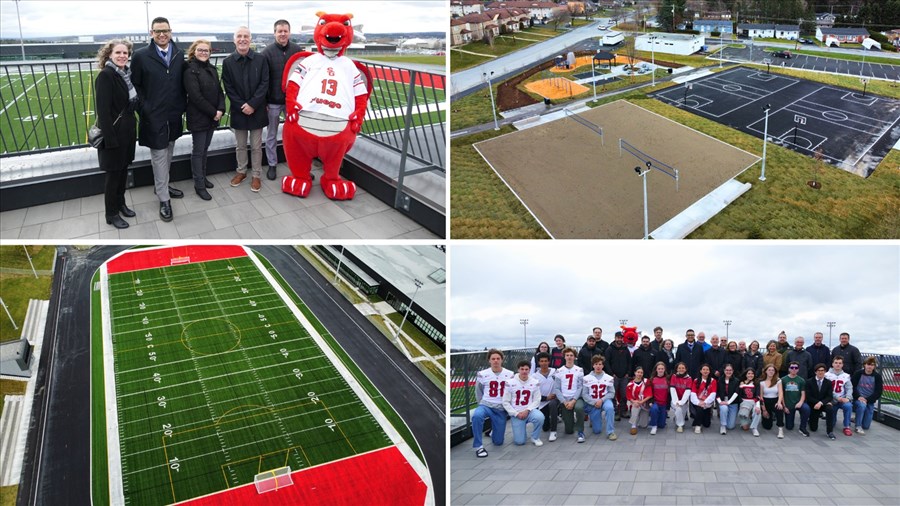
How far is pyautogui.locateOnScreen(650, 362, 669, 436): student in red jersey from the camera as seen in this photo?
4.69 m

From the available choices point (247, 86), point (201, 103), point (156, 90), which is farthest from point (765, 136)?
point (156, 90)

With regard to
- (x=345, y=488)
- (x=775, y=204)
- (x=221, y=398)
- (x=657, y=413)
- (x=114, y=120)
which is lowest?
(x=345, y=488)

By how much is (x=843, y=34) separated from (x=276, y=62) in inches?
255

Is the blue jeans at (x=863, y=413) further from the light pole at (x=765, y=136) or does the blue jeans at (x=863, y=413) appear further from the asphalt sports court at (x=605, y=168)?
the light pole at (x=765, y=136)

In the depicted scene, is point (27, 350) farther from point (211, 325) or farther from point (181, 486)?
point (181, 486)

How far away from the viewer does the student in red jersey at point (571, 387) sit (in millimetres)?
4566

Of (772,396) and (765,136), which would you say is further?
(765,136)

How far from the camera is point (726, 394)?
4.77m

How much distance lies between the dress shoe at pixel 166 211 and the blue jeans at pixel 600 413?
3.43 meters

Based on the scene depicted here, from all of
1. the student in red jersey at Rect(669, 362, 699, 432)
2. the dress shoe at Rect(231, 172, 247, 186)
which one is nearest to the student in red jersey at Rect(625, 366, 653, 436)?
the student in red jersey at Rect(669, 362, 699, 432)

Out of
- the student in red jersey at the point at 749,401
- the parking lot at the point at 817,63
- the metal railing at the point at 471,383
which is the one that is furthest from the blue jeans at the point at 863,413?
the parking lot at the point at 817,63

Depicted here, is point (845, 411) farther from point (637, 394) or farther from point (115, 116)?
point (115, 116)

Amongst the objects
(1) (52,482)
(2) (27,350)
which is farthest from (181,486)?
(2) (27,350)

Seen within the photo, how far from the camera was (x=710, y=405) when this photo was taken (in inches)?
187
